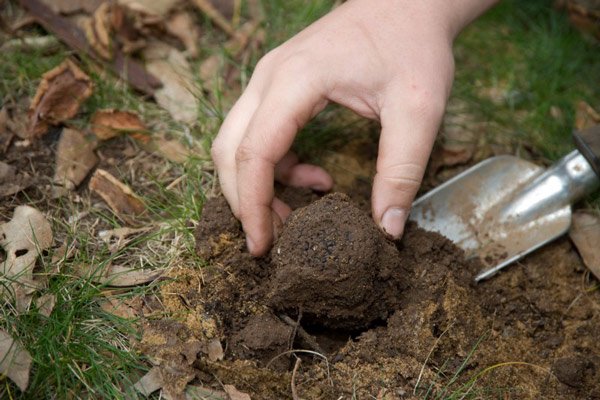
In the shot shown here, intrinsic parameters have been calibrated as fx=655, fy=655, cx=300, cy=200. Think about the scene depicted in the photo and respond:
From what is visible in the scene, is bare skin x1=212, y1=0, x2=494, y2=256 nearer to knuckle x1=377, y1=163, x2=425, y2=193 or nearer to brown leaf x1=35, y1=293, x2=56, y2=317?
knuckle x1=377, y1=163, x2=425, y2=193

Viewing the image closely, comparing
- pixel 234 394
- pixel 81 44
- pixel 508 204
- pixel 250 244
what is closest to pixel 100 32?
pixel 81 44

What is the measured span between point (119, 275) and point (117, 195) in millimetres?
433

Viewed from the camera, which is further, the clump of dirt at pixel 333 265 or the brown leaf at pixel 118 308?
the brown leaf at pixel 118 308

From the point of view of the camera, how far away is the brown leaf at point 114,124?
2.85 m

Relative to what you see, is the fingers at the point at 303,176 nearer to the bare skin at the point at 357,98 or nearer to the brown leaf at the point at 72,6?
the bare skin at the point at 357,98

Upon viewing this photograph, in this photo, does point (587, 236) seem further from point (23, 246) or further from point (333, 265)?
point (23, 246)

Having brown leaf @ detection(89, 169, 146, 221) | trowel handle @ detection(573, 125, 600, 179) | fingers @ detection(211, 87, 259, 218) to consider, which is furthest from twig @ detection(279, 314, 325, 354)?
trowel handle @ detection(573, 125, 600, 179)

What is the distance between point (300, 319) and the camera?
224 cm

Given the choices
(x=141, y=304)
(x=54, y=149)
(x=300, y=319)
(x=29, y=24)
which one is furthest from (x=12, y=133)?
(x=300, y=319)

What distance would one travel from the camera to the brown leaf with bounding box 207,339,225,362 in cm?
208

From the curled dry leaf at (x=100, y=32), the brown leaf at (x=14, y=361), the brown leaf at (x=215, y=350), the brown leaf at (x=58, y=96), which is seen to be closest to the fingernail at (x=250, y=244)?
the brown leaf at (x=215, y=350)

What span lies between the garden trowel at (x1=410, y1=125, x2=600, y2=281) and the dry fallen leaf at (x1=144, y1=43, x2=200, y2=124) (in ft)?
3.78

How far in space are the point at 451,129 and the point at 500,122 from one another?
265mm

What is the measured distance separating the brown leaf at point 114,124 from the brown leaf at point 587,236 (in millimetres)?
1910
